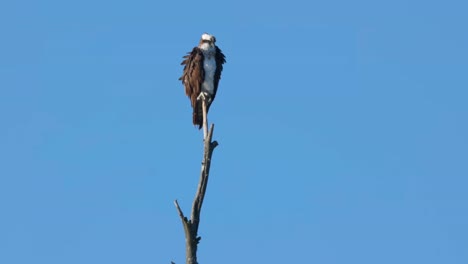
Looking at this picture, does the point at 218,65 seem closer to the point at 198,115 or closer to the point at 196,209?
the point at 198,115

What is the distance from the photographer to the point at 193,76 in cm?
1747

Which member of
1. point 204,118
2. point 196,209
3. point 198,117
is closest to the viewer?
point 196,209

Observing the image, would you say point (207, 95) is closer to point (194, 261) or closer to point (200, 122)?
point (200, 122)

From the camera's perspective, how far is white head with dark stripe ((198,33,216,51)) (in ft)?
58.4

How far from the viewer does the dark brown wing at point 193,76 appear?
1744 cm

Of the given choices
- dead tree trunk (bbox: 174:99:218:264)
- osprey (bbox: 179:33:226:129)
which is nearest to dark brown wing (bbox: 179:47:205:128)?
osprey (bbox: 179:33:226:129)

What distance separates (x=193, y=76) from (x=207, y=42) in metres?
0.75

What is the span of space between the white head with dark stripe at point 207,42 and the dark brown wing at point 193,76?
161mm

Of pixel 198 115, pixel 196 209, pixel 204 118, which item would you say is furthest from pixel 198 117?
pixel 196 209

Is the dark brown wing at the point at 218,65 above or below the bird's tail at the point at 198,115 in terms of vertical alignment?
above

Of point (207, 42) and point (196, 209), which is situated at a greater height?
point (207, 42)

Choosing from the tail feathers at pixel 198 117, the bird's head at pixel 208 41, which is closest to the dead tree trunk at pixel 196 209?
the tail feathers at pixel 198 117

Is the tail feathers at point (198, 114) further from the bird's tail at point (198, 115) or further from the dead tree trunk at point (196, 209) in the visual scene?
A: the dead tree trunk at point (196, 209)

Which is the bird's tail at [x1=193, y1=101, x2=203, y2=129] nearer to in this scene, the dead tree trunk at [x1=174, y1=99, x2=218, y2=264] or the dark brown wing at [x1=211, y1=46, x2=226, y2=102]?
the dark brown wing at [x1=211, y1=46, x2=226, y2=102]
